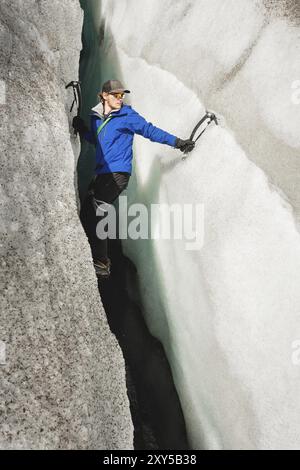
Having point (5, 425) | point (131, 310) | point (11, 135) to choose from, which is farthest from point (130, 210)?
point (5, 425)

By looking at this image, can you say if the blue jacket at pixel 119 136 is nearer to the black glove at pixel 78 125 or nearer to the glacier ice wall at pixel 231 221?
the black glove at pixel 78 125

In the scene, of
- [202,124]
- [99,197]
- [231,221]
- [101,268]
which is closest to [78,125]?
[99,197]

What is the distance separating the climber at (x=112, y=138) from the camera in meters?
3.91

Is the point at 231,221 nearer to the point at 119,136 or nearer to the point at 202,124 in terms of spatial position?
the point at 202,124

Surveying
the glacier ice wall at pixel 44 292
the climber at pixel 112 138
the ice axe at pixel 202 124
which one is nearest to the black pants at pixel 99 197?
the climber at pixel 112 138

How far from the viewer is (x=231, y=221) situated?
3732 millimetres

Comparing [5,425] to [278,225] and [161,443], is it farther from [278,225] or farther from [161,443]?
[278,225]

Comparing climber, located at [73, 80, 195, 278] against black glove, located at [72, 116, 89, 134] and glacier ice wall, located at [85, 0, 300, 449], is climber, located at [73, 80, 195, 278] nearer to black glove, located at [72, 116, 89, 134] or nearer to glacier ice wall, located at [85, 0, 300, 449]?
black glove, located at [72, 116, 89, 134]

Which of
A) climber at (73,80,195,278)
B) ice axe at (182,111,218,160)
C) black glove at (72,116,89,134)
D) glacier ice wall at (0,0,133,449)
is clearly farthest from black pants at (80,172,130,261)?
ice axe at (182,111,218,160)

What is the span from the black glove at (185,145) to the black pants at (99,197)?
2.08 ft

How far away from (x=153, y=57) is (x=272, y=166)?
8.10 ft

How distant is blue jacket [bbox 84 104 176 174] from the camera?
391 cm

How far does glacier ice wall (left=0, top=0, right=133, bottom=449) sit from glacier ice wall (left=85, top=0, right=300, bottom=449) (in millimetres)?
1111

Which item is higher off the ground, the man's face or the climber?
the man's face
